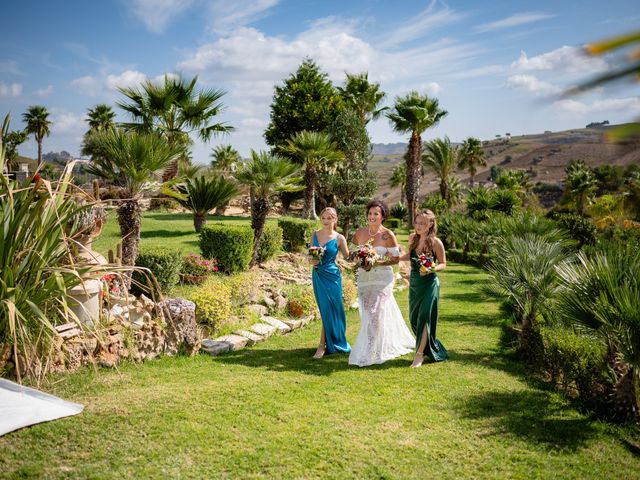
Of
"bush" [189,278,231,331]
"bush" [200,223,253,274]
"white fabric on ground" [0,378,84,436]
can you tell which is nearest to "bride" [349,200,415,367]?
"bush" [189,278,231,331]

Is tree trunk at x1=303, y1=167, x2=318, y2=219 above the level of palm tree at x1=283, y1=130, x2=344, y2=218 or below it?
below

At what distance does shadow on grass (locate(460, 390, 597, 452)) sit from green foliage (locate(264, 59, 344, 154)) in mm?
25387

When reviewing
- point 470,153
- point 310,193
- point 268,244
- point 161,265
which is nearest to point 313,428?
point 161,265

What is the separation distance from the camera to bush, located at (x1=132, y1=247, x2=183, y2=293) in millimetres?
9492

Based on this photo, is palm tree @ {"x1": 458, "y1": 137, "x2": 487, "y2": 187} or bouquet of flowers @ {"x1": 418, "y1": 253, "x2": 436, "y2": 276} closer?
bouquet of flowers @ {"x1": 418, "y1": 253, "x2": 436, "y2": 276}

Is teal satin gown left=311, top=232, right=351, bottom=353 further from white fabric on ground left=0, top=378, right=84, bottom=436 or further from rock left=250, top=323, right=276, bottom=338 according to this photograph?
white fabric on ground left=0, top=378, right=84, bottom=436

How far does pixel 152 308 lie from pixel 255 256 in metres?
5.65

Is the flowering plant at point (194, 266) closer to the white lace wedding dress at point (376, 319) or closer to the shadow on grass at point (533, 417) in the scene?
the white lace wedding dress at point (376, 319)

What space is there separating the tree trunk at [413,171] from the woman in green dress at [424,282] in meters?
29.4

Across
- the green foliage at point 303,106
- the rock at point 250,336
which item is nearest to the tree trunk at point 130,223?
the rock at point 250,336

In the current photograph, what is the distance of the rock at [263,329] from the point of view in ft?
28.1

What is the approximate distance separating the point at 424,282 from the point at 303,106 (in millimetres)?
25002

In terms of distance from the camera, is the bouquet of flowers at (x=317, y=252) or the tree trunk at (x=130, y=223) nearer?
the bouquet of flowers at (x=317, y=252)

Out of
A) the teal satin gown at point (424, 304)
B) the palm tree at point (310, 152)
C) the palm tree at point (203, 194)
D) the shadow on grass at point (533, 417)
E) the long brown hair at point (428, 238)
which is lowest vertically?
the shadow on grass at point (533, 417)
